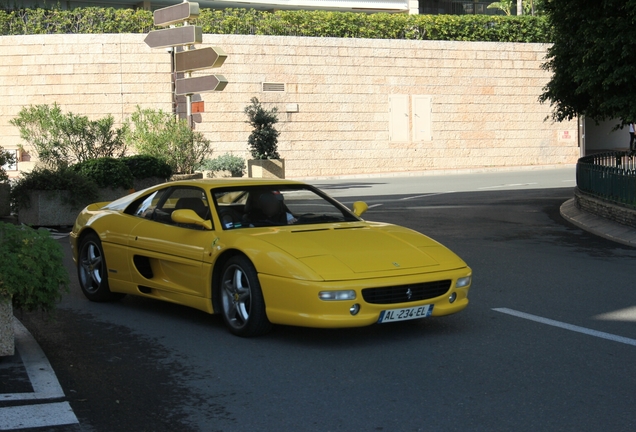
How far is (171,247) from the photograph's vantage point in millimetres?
8258

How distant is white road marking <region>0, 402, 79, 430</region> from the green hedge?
98.0ft

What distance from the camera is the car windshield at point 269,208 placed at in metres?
8.21

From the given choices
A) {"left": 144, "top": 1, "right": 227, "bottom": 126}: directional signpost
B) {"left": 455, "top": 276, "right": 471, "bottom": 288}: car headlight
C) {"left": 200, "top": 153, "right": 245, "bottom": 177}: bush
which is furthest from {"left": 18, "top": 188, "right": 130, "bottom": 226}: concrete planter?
{"left": 200, "top": 153, "right": 245, "bottom": 177}: bush

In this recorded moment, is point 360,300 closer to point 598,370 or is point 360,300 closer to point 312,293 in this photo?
point 312,293

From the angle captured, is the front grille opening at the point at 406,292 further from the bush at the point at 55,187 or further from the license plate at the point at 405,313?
the bush at the point at 55,187

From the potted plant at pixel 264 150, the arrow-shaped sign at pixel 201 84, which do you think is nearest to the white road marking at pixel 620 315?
the arrow-shaped sign at pixel 201 84

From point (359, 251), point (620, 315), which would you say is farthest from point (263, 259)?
point (620, 315)

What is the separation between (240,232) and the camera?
7797 mm

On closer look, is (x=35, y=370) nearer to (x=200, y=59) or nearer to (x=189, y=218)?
(x=189, y=218)

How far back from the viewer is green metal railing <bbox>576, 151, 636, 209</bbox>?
50.9 ft

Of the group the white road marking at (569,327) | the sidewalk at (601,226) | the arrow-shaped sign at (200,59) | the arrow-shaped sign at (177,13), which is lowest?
the sidewalk at (601,226)

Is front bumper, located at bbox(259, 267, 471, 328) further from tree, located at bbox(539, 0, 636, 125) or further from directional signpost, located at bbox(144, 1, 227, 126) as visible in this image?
directional signpost, located at bbox(144, 1, 227, 126)

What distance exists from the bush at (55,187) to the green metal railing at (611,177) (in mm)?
9032

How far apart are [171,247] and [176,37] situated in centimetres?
1716
